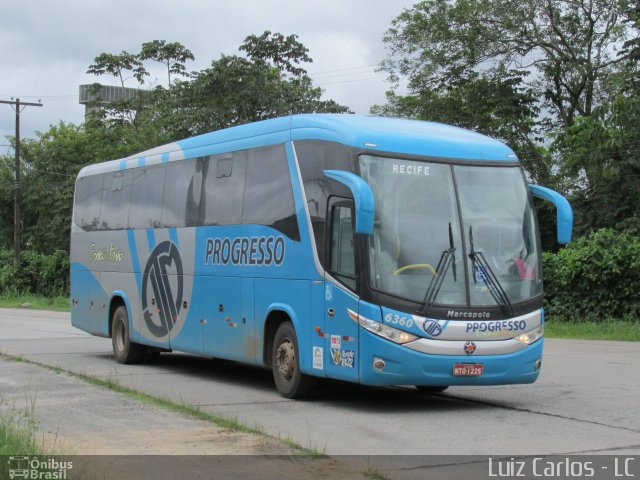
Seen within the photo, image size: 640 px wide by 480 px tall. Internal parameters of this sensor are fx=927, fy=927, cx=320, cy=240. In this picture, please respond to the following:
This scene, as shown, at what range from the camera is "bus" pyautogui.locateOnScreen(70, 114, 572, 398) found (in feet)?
33.2

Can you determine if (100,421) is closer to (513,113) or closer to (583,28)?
(513,113)

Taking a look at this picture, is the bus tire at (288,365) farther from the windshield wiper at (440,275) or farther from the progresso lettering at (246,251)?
the windshield wiper at (440,275)

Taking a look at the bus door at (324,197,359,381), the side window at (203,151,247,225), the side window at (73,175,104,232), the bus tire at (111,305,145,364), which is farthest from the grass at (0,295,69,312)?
the bus door at (324,197,359,381)

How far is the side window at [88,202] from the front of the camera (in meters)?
17.5

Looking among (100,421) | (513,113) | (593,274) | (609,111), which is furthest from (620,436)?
(513,113)

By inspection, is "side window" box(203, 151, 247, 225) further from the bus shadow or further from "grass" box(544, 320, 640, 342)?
"grass" box(544, 320, 640, 342)

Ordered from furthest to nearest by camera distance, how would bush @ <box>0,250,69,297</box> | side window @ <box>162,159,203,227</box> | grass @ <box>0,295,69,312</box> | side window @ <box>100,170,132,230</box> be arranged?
bush @ <box>0,250,69,297</box>, grass @ <box>0,295,69,312</box>, side window @ <box>100,170,132,230</box>, side window @ <box>162,159,203,227</box>

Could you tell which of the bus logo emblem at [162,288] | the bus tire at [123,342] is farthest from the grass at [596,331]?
the bus logo emblem at [162,288]

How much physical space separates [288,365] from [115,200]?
6611 millimetres

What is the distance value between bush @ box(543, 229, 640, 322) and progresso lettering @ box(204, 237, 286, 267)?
15.1 metres

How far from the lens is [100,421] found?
9.37m

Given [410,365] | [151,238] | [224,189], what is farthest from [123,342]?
[410,365]

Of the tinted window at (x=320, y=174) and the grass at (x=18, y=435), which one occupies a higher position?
the tinted window at (x=320, y=174)

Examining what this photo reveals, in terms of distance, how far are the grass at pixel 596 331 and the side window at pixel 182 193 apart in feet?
40.0
